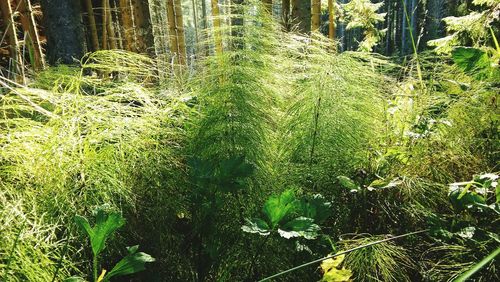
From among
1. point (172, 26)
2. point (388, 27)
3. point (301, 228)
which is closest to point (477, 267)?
point (301, 228)

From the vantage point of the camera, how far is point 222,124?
1.34m

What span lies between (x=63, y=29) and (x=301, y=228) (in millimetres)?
3567

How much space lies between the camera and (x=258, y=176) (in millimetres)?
1299

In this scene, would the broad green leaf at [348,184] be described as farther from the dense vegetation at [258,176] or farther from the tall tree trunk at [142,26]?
the tall tree trunk at [142,26]

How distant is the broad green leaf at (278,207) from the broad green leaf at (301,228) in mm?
31

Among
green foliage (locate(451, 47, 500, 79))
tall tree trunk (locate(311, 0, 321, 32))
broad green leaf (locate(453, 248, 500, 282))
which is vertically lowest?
broad green leaf (locate(453, 248, 500, 282))

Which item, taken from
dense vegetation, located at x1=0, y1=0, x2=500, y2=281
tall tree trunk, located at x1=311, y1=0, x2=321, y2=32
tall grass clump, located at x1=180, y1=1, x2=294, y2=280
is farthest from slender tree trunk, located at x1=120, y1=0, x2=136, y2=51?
tall grass clump, located at x1=180, y1=1, x2=294, y2=280

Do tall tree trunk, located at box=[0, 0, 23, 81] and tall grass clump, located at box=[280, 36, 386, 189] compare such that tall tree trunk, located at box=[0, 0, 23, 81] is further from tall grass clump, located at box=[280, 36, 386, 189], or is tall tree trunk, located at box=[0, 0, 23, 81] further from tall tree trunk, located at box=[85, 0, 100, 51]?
tall grass clump, located at box=[280, 36, 386, 189]

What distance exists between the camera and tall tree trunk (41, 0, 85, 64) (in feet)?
11.5

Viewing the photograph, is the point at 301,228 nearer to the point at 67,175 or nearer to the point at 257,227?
the point at 257,227

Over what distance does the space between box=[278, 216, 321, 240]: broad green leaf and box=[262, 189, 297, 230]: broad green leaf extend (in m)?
0.03

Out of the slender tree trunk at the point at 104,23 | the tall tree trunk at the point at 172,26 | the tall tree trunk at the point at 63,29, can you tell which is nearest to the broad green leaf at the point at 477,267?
the tall tree trunk at the point at 63,29

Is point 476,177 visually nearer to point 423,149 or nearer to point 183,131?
point 423,149

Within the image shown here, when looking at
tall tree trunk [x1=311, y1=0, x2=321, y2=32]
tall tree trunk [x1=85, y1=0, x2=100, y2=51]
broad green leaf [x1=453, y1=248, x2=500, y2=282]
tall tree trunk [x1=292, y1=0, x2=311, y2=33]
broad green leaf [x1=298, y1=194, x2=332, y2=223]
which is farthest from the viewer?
tall tree trunk [x1=85, y1=0, x2=100, y2=51]
